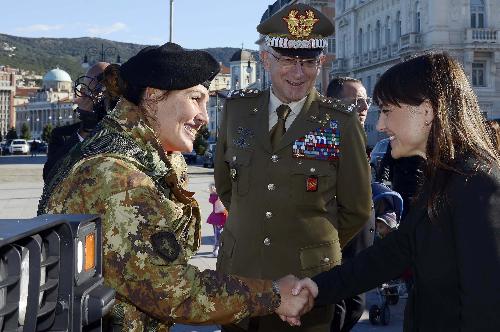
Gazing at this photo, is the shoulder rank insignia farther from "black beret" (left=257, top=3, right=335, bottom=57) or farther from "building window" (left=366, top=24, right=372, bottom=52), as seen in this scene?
"building window" (left=366, top=24, right=372, bottom=52)

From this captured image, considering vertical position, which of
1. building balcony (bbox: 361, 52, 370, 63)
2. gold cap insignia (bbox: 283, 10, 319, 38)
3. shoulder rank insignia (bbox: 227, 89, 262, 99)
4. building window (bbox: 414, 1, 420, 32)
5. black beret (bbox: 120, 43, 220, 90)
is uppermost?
building window (bbox: 414, 1, 420, 32)

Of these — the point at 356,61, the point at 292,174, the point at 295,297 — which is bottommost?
the point at 295,297

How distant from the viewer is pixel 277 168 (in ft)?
13.2

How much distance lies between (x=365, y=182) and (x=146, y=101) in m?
1.50

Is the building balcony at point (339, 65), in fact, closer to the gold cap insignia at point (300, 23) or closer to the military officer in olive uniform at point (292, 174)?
the gold cap insignia at point (300, 23)

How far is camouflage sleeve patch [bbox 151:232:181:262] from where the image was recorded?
8.35ft

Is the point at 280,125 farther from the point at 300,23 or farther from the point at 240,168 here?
the point at 300,23

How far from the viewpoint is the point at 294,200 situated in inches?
155

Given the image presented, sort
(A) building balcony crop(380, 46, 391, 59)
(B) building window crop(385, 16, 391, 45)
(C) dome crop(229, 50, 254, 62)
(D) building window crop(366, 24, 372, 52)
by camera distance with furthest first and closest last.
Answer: (C) dome crop(229, 50, 254, 62) → (D) building window crop(366, 24, 372, 52) → (B) building window crop(385, 16, 391, 45) → (A) building balcony crop(380, 46, 391, 59)

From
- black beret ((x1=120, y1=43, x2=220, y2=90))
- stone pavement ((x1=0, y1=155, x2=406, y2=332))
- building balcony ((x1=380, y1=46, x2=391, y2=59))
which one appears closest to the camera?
black beret ((x1=120, y1=43, x2=220, y2=90))

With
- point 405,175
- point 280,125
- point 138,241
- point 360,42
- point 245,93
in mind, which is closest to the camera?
point 138,241

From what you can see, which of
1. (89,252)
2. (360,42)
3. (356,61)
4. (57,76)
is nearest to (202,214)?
(89,252)

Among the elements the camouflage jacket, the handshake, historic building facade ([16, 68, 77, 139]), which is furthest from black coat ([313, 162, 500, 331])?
historic building facade ([16, 68, 77, 139])

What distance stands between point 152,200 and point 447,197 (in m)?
1.04
